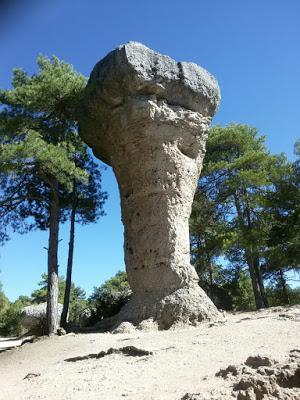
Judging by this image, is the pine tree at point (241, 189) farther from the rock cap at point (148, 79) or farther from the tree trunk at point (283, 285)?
the rock cap at point (148, 79)

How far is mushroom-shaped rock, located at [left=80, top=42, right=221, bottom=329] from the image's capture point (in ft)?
34.7

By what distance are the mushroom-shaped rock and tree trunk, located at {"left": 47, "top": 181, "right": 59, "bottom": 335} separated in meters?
2.49

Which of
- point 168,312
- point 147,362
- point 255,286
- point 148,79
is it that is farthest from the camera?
point 255,286

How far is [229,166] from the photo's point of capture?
19266mm

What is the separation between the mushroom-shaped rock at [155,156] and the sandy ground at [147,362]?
158 cm

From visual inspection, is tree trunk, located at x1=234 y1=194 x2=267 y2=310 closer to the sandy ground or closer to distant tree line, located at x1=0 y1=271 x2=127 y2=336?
distant tree line, located at x1=0 y1=271 x2=127 y2=336

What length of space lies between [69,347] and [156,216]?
163 inches

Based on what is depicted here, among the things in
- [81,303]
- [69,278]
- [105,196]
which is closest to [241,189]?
[105,196]

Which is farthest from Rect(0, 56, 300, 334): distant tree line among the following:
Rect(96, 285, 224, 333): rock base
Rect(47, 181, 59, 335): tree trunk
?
Rect(96, 285, 224, 333): rock base

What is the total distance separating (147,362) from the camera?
636 cm

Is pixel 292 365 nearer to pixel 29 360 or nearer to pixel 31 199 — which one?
pixel 29 360

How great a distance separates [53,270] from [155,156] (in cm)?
A: 493

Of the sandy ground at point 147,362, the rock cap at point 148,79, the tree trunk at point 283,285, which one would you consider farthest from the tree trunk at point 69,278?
the tree trunk at point 283,285

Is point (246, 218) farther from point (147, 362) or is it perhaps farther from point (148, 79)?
point (147, 362)
